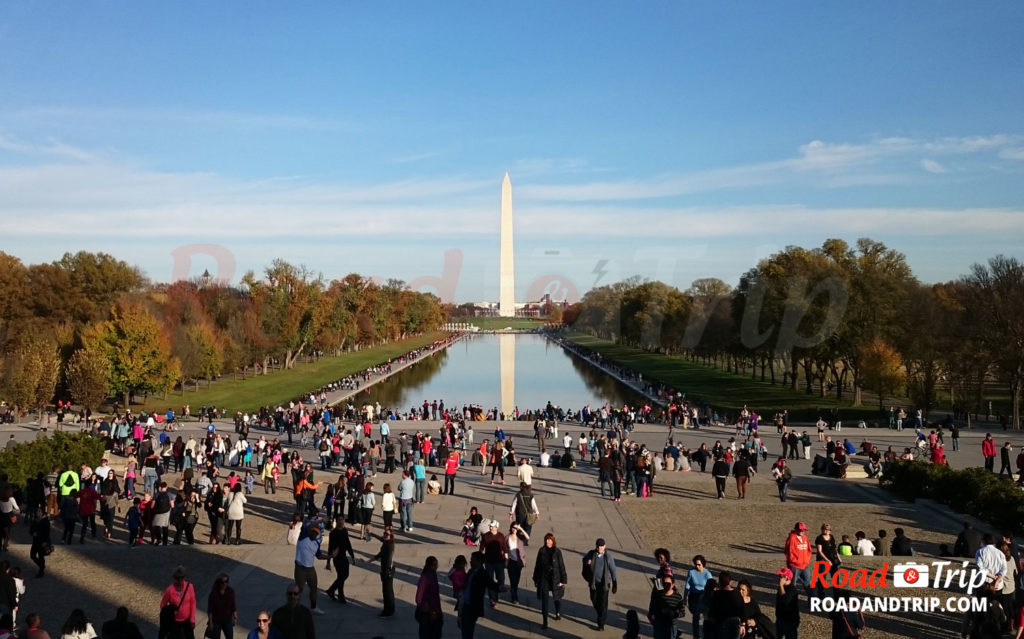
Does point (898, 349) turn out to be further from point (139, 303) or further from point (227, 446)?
point (139, 303)

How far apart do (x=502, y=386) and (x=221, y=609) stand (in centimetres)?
5759

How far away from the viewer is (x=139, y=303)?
165 feet

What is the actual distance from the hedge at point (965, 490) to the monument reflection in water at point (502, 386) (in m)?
28.9

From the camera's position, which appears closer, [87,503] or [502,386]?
[87,503]

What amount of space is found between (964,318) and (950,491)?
78.4 ft

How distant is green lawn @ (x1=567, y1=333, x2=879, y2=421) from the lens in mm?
46125

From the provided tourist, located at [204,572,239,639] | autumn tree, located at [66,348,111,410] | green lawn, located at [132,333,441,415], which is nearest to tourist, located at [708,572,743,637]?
tourist, located at [204,572,239,639]

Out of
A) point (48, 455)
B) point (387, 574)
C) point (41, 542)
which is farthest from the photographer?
point (48, 455)

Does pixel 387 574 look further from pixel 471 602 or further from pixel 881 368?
pixel 881 368

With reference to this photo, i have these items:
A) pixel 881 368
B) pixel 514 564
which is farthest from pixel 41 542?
pixel 881 368

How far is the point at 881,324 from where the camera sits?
47875 mm

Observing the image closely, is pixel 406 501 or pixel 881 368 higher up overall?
pixel 881 368

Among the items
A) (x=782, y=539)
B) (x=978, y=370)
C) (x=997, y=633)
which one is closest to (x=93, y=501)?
(x=782, y=539)

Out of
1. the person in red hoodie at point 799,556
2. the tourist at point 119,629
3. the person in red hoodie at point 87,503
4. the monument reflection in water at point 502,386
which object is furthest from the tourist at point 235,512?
the monument reflection in water at point 502,386
